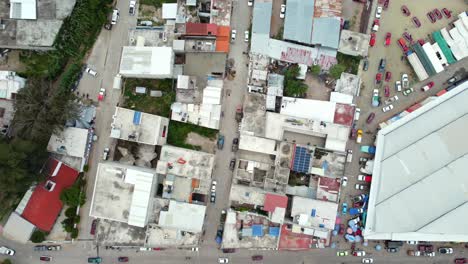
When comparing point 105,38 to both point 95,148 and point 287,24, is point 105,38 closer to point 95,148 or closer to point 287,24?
point 95,148

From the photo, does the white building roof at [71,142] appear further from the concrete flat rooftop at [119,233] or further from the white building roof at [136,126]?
the concrete flat rooftop at [119,233]

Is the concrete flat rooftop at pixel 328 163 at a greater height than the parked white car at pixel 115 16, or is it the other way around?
the parked white car at pixel 115 16

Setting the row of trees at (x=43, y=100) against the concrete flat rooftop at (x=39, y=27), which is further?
the concrete flat rooftop at (x=39, y=27)

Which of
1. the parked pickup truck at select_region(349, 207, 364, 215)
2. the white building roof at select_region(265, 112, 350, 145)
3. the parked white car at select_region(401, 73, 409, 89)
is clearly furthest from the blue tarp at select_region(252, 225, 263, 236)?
the parked white car at select_region(401, 73, 409, 89)

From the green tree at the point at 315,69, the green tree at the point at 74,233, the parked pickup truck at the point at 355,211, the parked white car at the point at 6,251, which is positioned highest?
the green tree at the point at 315,69

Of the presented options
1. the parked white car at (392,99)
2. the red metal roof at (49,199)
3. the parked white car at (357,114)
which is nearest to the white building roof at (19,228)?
the red metal roof at (49,199)

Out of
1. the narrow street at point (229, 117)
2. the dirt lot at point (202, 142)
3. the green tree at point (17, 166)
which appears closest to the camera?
the green tree at point (17, 166)

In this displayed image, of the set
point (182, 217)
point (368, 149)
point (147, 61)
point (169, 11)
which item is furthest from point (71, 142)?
point (368, 149)

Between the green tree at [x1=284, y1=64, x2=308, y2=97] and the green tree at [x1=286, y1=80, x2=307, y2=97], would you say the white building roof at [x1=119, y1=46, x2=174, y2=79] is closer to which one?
the green tree at [x1=284, y1=64, x2=308, y2=97]
